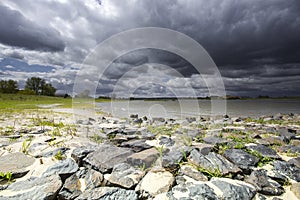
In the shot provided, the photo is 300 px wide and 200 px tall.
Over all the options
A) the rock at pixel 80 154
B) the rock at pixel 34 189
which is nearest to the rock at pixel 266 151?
the rock at pixel 80 154

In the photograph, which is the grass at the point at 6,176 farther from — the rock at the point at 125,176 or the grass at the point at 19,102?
the grass at the point at 19,102

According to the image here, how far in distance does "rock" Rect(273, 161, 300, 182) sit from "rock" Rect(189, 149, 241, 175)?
72 centimetres

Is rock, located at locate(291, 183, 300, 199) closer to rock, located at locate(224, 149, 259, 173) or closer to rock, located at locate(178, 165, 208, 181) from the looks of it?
rock, located at locate(224, 149, 259, 173)

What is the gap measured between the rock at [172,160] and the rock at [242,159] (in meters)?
0.90

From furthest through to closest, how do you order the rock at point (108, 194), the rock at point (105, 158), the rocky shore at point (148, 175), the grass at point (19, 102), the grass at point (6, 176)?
the grass at point (19, 102)
the rock at point (105, 158)
the grass at point (6, 176)
the rocky shore at point (148, 175)
the rock at point (108, 194)

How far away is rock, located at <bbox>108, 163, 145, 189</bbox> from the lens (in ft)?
7.32

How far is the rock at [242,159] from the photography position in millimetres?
2683

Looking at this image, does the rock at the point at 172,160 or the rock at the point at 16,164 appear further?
the rock at the point at 172,160

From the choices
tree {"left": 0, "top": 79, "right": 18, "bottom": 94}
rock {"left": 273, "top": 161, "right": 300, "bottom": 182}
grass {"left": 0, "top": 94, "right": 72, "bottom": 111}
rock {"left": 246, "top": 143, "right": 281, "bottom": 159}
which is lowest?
grass {"left": 0, "top": 94, "right": 72, "bottom": 111}

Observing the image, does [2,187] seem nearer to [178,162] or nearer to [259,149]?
[178,162]

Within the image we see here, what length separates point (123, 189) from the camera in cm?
212

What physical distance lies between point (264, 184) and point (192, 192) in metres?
1.07

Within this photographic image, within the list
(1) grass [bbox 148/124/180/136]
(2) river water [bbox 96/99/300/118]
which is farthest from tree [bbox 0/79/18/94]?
(1) grass [bbox 148/124/180/136]

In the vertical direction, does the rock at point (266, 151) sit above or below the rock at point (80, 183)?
above
